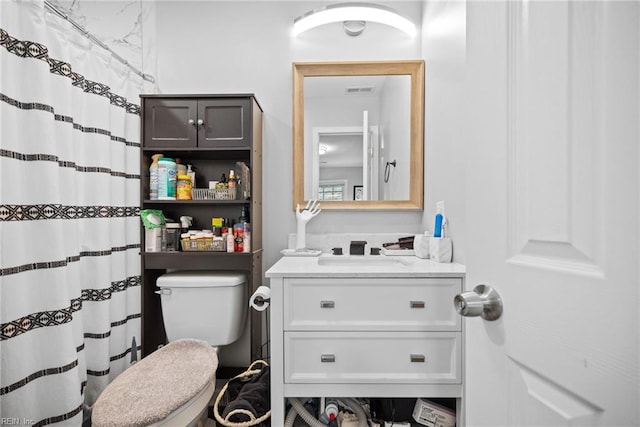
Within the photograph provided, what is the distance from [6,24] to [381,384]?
184 cm

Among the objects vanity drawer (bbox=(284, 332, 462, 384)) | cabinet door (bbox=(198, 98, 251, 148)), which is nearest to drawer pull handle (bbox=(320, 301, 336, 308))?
vanity drawer (bbox=(284, 332, 462, 384))

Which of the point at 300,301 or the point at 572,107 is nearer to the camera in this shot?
the point at 572,107

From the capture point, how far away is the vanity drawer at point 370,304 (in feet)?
3.87

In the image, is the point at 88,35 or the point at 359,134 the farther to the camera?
the point at 359,134

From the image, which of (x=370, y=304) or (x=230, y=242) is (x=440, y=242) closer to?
(x=370, y=304)

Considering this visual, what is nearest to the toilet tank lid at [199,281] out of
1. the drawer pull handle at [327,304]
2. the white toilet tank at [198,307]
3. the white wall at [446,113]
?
the white toilet tank at [198,307]

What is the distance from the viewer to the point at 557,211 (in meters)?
0.42

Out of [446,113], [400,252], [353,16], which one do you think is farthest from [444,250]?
[353,16]

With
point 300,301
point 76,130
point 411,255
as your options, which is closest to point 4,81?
point 76,130

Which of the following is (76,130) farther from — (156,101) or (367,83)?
(367,83)

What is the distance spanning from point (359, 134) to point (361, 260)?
A: 2.40 ft

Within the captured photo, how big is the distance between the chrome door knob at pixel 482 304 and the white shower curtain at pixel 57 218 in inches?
54.5

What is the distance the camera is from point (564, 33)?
0.40 metres

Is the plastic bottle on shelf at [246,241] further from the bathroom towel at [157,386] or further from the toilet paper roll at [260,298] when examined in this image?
the bathroom towel at [157,386]
